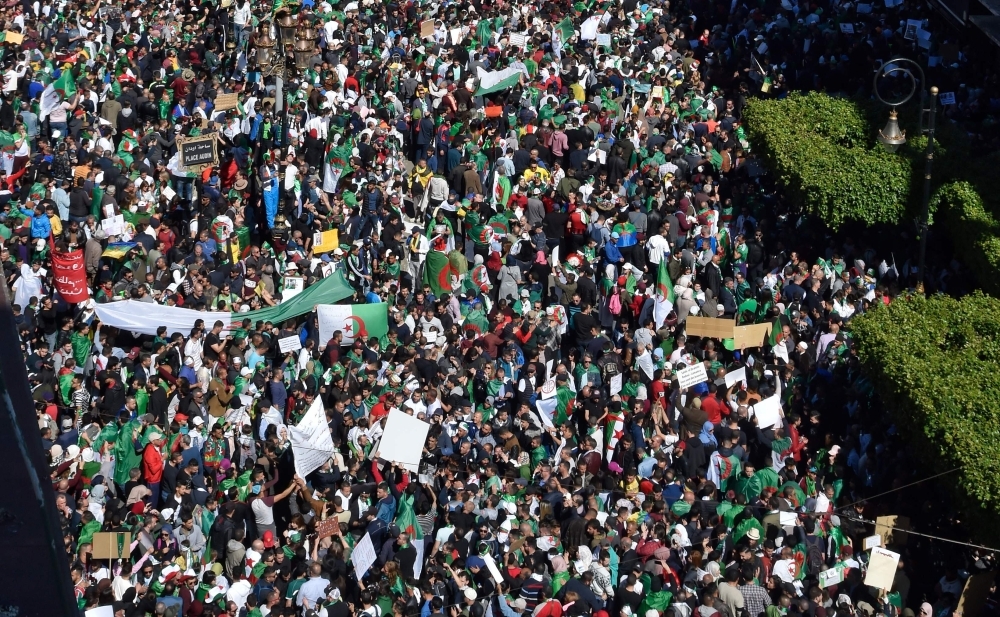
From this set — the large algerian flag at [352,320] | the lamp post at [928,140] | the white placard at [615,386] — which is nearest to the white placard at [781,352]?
the lamp post at [928,140]

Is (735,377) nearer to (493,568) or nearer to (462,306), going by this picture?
(462,306)

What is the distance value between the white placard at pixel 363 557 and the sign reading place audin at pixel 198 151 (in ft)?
33.9

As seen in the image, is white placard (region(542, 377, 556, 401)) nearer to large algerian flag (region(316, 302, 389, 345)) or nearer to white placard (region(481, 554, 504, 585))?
large algerian flag (region(316, 302, 389, 345))

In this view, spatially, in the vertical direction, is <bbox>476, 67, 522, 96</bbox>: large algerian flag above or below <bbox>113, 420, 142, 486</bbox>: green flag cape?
below

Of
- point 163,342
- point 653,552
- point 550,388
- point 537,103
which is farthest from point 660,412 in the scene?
point 537,103

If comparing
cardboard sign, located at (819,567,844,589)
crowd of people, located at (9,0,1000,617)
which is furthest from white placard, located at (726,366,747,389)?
cardboard sign, located at (819,567,844,589)

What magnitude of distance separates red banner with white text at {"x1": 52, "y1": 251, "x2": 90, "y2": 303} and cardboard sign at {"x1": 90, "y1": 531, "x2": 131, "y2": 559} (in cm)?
616

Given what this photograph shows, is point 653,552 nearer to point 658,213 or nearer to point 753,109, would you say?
point 658,213

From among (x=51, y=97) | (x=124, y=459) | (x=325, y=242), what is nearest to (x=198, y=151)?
(x=325, y=242)

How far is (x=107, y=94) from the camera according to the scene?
99.7 feet

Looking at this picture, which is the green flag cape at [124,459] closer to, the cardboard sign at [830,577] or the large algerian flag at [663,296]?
the large algerian flag at [663,296]

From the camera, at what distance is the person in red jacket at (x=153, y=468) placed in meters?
19.7

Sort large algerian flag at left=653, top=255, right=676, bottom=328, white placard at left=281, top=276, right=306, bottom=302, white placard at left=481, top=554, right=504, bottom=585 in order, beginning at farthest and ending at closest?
1. white placard at left=281, top=276, right=306, bottom=302
2. large algerian flag at left=653, top=255, right=676, bottom=328
3. white placard at left=481, top=554, right=504, bottom=585

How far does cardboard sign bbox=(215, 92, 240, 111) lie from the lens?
29.1 meters
